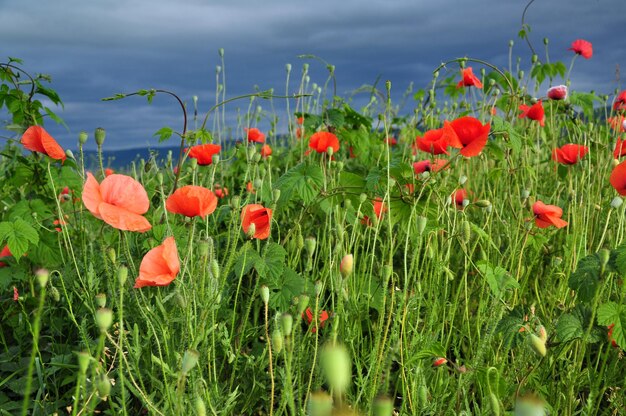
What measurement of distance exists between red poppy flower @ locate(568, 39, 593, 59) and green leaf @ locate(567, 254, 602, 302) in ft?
8.70

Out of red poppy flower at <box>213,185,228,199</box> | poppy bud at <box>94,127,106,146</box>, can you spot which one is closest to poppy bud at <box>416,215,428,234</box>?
poppy bud at <box>94,127,106,146</box>

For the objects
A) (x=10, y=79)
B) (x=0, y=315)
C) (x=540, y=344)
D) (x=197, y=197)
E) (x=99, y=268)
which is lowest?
(x=0, y=315)

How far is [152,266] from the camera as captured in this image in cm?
144

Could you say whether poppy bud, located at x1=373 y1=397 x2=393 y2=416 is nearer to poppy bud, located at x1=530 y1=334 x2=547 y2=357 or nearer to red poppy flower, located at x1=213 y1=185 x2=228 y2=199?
poppy bud, located at x1=530 y1=334 x2=547 y2=357

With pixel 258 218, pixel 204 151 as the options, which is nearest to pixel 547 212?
pixel 258 218

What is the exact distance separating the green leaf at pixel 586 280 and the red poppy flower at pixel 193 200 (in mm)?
863

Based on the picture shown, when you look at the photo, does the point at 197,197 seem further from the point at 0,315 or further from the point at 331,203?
the point at 0,315

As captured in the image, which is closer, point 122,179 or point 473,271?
point 122,179

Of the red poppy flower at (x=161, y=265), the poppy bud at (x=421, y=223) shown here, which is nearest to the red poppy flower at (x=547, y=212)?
the poppy bud at (x=421, y=223)

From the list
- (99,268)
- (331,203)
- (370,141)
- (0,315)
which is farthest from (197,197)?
(370,141)

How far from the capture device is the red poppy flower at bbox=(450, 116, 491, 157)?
1.83m

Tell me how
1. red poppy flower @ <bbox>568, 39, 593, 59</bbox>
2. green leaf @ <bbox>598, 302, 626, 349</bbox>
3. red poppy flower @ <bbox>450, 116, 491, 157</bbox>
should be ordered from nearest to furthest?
1. green leaf @ <bbox>598, 302, 626, 349</bbox>
2. red poppy flower @ <bbox>450, 116, 491, 157</bbox>
3. red poppy flower @ <bbox>568, 39, 593, 59</bbox>

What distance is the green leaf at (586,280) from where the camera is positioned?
1.45 metres

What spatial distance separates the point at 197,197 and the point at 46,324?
916 mm
